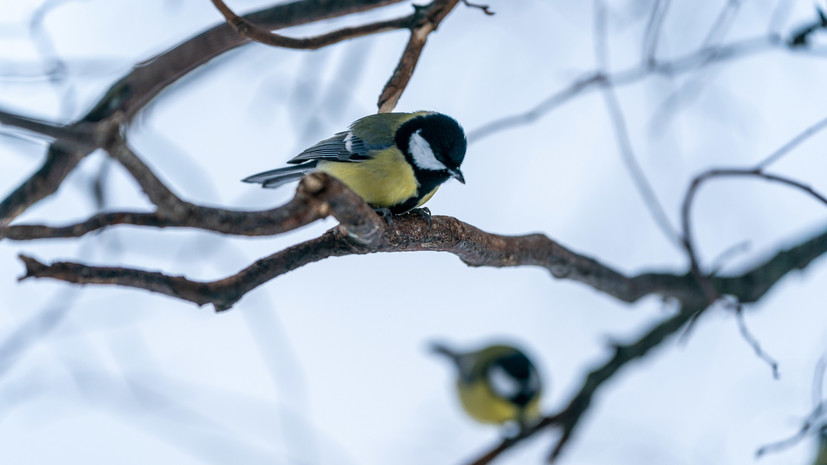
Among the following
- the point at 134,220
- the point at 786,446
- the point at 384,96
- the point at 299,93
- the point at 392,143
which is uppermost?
the point at 299,93

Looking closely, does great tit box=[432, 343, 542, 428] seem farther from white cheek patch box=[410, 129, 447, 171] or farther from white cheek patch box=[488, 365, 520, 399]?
white cheek patch box=[410, 129, 447, 171]

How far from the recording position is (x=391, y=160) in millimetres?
1465

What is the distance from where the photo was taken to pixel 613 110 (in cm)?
169

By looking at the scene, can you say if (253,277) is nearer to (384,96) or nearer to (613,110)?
(384,96)

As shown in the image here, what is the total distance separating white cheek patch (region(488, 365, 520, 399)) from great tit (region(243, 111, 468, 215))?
4.73 feet

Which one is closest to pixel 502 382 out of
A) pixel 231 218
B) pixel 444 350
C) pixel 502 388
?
pixel 502 388

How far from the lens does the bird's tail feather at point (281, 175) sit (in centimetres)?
151

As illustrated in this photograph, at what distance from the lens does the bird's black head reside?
1.50 m

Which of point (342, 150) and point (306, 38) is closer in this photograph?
point (306, 38)

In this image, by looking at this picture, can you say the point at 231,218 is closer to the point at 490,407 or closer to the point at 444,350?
the point at 490,407

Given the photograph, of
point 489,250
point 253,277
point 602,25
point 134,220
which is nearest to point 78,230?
point 134,220

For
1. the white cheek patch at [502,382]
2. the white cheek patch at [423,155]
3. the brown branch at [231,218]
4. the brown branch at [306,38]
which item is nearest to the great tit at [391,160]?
the white cheek patch at [423,155]

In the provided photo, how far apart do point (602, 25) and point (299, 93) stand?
908mm

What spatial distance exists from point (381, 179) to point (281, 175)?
0.78 feet
